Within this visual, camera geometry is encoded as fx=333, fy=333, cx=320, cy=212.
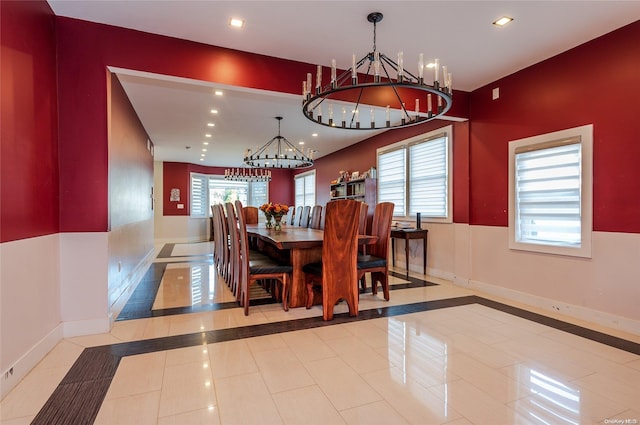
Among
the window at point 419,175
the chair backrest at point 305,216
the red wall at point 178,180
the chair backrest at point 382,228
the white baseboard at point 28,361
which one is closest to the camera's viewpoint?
the white baseboard at point 28,361

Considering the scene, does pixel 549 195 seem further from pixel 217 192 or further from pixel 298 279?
pixel 217 192

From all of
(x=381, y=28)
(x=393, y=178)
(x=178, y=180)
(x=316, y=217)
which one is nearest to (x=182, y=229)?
(x=178, y=180)

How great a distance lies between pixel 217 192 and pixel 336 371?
33.0 feet

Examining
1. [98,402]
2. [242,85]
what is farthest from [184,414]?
[242,85]

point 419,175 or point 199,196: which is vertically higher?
point 419,175

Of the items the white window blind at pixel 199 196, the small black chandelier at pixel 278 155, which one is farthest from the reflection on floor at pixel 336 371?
the white window blind at pixel 199 196

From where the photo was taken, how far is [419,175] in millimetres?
5676

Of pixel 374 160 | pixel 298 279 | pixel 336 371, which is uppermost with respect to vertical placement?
pixel 374 160

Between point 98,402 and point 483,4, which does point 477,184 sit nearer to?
point 483,4

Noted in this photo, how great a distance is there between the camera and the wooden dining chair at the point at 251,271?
10.8 ft

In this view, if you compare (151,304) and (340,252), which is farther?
(151,304)

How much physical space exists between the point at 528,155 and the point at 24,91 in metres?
4.62

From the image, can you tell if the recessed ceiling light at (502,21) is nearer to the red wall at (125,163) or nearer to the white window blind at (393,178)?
the white window blind at (393,178)

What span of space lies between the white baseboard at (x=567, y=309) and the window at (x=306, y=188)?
6.32 metres
